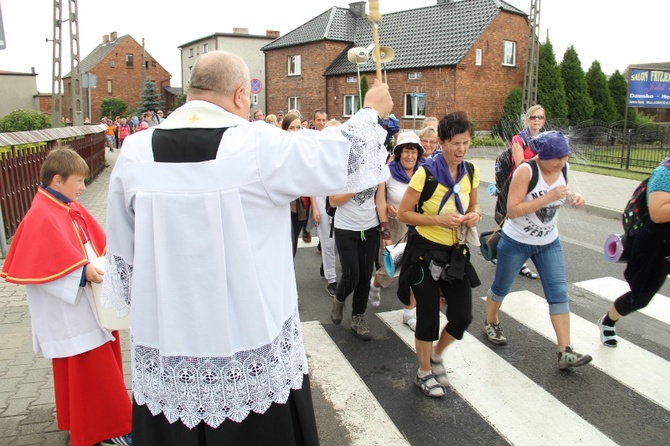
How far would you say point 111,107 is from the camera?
2233 inches

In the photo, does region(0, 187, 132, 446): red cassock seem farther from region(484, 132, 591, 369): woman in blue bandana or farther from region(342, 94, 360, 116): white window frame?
region(342, 94, 360, 116): white window frame

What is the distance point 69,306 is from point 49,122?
1739 cm

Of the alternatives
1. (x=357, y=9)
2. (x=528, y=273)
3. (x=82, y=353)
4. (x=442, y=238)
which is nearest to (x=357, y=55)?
(x=442, y=238)

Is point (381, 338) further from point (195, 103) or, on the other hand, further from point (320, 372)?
point (195, 103)

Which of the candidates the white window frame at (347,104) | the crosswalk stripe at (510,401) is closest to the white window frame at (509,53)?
the white window frame at (347,104)

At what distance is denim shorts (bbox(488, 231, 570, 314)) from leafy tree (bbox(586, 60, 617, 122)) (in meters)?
29.7

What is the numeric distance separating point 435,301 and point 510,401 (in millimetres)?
886

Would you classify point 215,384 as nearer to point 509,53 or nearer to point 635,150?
point 635,150

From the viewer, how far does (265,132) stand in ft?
6.42

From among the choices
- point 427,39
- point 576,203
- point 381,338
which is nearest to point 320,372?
point 381,338

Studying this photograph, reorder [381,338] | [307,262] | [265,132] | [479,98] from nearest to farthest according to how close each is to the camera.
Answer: [265,132], [381,338], [307,262], [479,98]

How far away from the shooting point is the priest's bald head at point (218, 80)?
2.07 m

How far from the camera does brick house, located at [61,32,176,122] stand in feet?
204

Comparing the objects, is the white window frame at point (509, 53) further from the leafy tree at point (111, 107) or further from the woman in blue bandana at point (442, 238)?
the leafy tree at point (111, 107)
